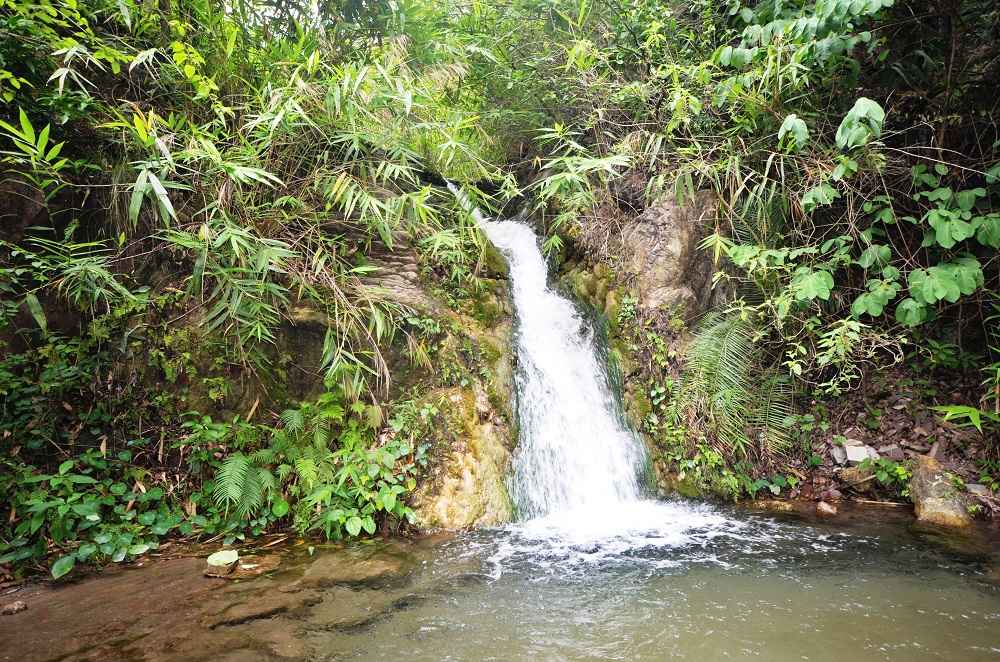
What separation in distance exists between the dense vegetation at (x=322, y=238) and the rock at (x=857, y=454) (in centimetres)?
49

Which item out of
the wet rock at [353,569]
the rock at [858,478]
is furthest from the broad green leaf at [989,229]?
the wet rock at [353,569]

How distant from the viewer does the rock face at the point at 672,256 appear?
5434mm

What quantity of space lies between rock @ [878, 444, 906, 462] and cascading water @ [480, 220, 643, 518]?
83.9 inches

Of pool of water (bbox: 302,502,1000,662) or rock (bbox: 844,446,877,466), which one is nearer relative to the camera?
pool of water (bbox: 302,502,1000,662)

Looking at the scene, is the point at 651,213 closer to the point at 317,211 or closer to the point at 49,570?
the point at 317,211

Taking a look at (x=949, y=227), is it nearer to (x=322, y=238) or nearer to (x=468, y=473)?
(x=468, y=473)

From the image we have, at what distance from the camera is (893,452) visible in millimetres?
4484

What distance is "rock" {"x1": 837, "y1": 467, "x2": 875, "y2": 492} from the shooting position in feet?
14.6

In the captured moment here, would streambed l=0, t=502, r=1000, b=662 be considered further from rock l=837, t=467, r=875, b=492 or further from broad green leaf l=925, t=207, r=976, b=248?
broad green leaf l=925, t=207, r=976, b=248

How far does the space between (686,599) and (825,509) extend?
217cm

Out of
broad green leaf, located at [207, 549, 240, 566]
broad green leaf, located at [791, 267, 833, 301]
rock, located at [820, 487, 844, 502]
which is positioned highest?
broad green leaf, located at [791, 267, 833, 301]

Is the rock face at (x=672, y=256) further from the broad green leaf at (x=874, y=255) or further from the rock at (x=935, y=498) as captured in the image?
the rock at (x=935, y=498)

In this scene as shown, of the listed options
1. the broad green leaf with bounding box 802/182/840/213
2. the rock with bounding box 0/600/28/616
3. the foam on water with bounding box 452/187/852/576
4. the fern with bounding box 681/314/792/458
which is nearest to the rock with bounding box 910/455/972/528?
the fern with bounding box 681/314/792/458

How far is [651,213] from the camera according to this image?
227 inches
